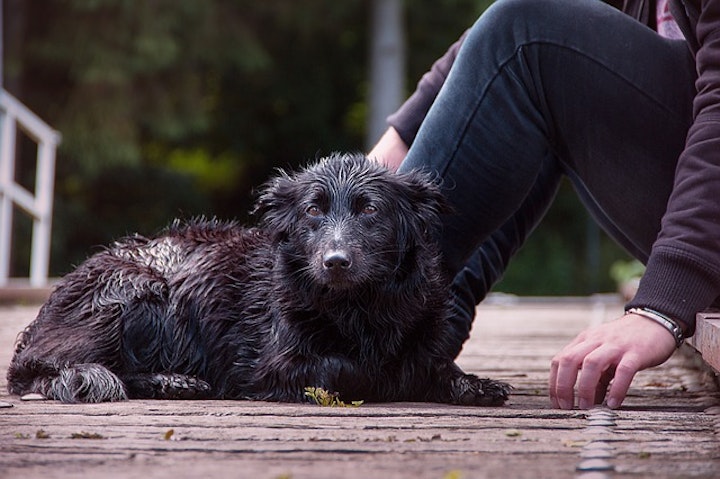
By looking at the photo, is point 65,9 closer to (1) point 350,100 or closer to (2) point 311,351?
(1) point 350,100

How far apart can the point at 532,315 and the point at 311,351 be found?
5.14 metres

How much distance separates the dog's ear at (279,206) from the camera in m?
3.14

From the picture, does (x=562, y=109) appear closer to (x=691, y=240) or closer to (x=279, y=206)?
(x=691, y=240)

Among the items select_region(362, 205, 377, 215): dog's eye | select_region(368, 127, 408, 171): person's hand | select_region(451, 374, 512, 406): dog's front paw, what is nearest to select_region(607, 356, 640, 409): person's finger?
select_region(451, 374, 512, 406): dog's front paw

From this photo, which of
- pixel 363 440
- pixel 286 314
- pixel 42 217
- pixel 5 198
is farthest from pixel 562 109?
pixel 42 217

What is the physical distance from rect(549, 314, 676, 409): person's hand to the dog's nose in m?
0.62

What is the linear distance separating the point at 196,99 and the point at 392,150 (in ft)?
34.5

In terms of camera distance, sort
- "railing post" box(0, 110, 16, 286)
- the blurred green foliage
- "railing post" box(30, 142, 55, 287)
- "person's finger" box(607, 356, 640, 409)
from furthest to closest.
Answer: the blurred green foliage < "railing post" box(30, 142, 55, 287) < "railing post" box(0, 110, 16, 286) < "person's finger" box(607, 356, 640, 409)

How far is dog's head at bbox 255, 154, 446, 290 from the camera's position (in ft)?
9.82

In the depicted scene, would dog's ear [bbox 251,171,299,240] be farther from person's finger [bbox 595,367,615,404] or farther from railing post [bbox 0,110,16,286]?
railing post [bbox 0,110,16,286]

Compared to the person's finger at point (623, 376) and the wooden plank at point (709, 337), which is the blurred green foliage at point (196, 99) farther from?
the person's finger at point (623, 376)

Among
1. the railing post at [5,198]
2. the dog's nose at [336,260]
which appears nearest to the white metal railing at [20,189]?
the railing post at [5,198]

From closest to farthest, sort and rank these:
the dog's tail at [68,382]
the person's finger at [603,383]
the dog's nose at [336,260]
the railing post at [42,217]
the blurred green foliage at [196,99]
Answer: the person's finger at [603,383] → the dog's nose at [336,260] → the dog's tail at [68,382] → the railing post at [42,217] → the blurred green foliage at [196,99]

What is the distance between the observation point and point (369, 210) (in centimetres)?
305
